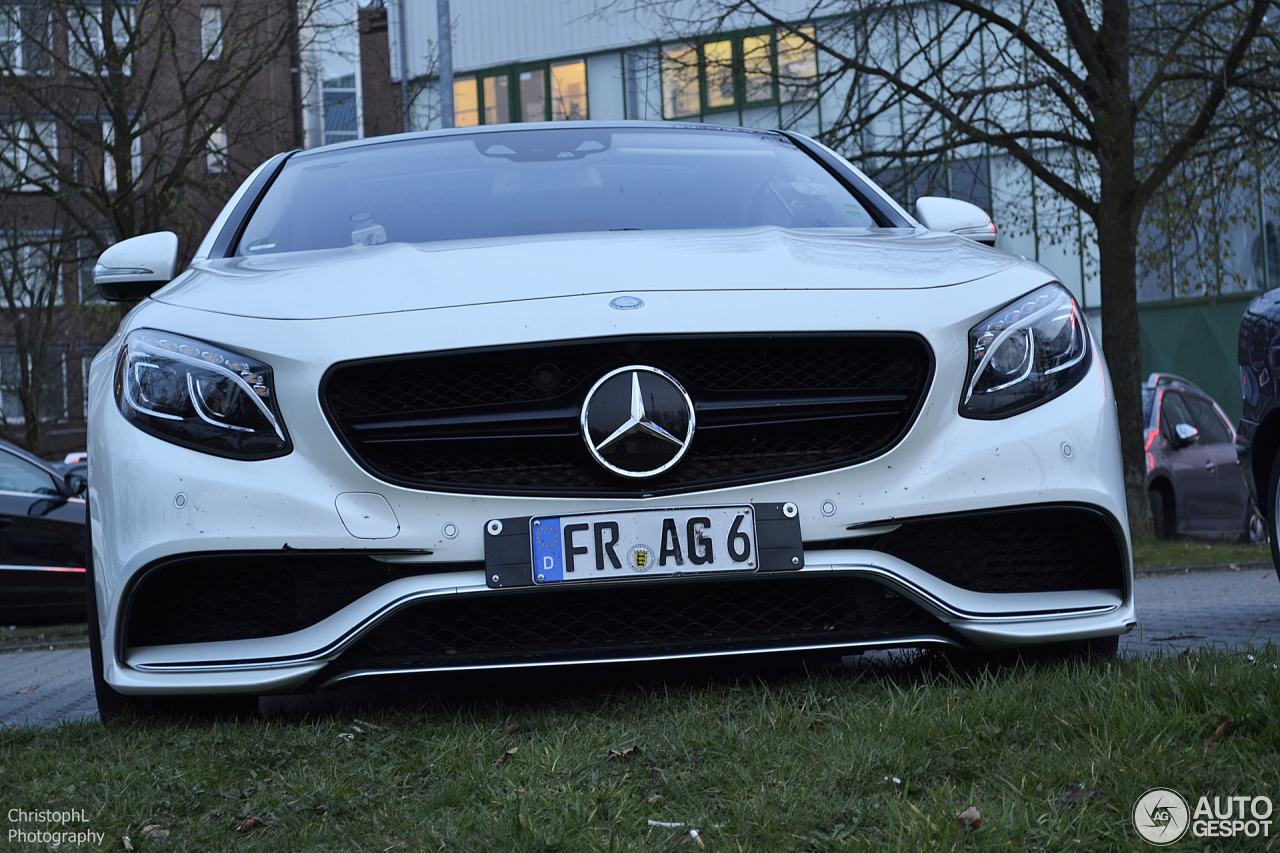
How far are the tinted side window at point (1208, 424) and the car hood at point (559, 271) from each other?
35.4ft

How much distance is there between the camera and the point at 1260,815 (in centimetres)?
212

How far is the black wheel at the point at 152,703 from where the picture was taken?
3227 mm

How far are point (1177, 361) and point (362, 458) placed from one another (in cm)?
2621

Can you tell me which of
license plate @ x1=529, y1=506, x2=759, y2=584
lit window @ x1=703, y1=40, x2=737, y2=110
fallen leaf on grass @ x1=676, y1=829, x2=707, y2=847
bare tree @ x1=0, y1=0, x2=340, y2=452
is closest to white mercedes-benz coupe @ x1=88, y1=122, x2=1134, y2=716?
license plate @ x1=529, y1=506, x2=759, y2=584

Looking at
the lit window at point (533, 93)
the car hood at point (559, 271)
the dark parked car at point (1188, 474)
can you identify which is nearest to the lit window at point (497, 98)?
the lit window at point (533, 93)

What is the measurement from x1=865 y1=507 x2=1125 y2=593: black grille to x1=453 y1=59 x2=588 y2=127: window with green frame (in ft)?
90.1

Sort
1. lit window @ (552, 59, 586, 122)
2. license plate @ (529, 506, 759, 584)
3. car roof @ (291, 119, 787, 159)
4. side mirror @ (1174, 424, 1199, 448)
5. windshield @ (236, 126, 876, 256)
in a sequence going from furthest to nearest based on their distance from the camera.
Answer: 1. lit window @ (552, 59, 586, 122)
2. side mirror @ (1174, 424, 1199, 448)
3. car roof @ (291, 119, 787, 159)
4. windshield @ (236, 126, 876, 256)
5. license plate @ (529, 506, 759, 584)

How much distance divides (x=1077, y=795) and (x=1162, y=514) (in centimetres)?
1173

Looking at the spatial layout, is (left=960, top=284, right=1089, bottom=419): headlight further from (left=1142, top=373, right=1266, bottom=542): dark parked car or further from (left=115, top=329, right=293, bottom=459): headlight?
Answer: (left=1142, top=373, right=1266, bottom=542): dark parked car

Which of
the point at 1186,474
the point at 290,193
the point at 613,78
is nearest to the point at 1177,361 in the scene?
the point at 613,78

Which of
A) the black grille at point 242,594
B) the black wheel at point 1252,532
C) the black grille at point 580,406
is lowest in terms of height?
the black wheel at point 1252,532

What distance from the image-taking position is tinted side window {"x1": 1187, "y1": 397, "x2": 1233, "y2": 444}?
1352 centimetres

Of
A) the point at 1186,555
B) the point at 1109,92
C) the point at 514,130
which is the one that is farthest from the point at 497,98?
the point at 514,130

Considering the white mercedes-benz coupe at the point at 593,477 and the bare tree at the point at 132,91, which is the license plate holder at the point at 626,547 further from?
the bare tree at the point at 132,91
